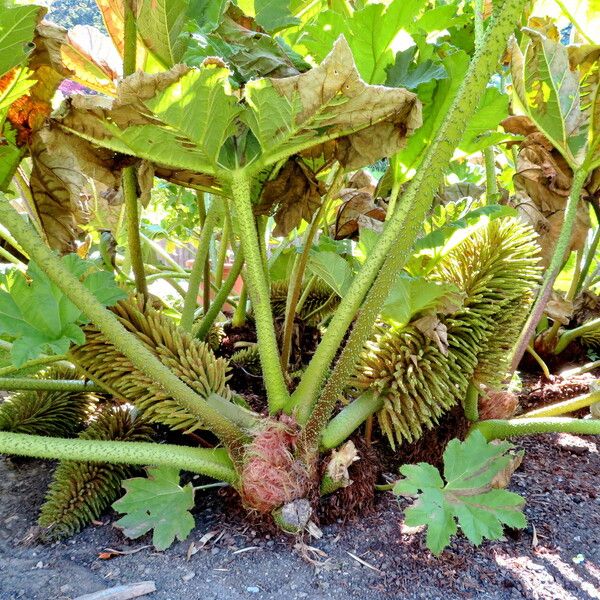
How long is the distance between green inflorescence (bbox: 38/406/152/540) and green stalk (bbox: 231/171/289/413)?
0.25 m

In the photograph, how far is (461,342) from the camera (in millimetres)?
920

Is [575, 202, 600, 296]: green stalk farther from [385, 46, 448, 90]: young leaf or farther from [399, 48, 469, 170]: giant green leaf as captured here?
[385, 46, 448, 90]: young leaf

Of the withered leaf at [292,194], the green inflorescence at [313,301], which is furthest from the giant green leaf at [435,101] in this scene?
the green inflorescence at [313,301]

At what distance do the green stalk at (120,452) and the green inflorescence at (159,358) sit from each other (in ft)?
0.22

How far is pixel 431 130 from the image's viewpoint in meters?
0.87

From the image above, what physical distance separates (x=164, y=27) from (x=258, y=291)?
383 mm

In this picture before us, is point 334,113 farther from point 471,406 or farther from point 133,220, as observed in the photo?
point 471,406

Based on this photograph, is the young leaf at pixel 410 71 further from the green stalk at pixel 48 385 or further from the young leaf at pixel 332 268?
the green stalk at pixel 48 385

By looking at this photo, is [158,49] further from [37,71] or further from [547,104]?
[547,104]

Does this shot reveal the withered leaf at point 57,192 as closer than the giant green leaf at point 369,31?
No

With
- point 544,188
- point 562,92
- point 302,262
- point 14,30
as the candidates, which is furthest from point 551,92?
point 14,30

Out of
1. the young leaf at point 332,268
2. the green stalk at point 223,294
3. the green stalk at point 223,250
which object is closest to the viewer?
the young leaf at point 332,268

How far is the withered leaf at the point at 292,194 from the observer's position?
907 millimetres

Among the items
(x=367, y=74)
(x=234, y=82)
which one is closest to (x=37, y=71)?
(x=234, y=82)
